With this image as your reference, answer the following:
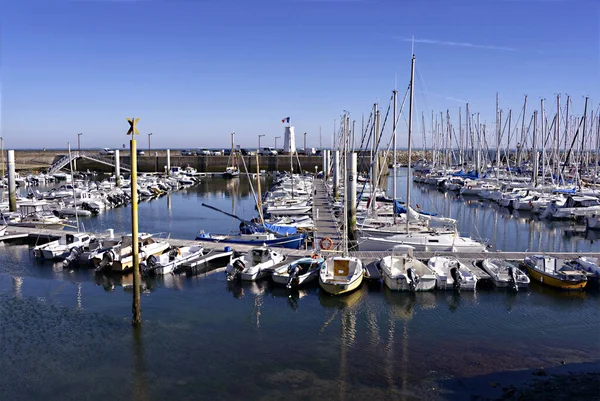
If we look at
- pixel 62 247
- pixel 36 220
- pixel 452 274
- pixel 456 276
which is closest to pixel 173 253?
pixel 62 247

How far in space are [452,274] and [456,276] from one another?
486 mm

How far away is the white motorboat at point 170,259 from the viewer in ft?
82.9

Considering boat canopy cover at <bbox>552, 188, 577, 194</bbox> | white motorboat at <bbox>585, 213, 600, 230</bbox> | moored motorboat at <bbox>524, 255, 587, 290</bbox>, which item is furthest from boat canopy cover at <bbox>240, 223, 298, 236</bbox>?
boat canopy cover at <bbox>552, 188, 577, 194</bbox>

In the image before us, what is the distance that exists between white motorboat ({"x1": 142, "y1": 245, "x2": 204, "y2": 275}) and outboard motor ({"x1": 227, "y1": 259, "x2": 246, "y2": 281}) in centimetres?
298

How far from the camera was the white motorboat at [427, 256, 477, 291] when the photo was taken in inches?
890

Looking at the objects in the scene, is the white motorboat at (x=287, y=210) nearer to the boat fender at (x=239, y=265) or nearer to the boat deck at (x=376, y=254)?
the boat deck at (x=376, y=254)

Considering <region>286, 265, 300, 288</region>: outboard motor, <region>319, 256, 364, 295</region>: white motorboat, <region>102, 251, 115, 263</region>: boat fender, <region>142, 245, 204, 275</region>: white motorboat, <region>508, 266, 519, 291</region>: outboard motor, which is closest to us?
<region>319, 256, 364, 295</region>: white motorboat

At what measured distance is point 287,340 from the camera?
17844mm

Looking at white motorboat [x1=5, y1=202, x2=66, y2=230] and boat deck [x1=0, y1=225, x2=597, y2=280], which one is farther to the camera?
white motorboat [x1=5, y1=202, x2=66, y2=230]

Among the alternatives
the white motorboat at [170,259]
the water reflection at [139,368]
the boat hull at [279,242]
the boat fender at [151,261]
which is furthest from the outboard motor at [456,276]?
the boat fender at [151,261]

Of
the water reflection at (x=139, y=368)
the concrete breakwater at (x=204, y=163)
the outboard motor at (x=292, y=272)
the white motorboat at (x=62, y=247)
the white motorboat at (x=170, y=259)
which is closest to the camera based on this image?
the water reflection at (x=139, y=368)

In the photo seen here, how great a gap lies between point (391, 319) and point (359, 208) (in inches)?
897

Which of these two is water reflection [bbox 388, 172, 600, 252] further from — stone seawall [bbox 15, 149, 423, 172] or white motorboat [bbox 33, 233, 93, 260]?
stone seawall [bbox 15, 149, 423, 172]

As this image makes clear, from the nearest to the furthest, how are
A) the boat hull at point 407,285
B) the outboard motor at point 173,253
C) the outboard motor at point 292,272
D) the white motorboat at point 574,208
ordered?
the boat hull at point 407,285, the outboard motor at point 292,272, the outboard motor at point 173,253, the white motorboat at point 574,208
